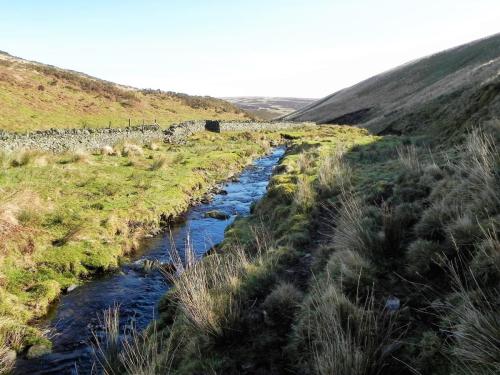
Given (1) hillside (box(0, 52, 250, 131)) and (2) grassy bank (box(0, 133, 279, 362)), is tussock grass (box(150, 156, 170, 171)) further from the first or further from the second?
(1) hillside (box(0, 52, 250, 131))

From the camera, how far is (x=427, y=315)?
5148 millimetres

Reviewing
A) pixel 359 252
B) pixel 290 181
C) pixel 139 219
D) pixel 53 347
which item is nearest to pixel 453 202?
pixel 359 252

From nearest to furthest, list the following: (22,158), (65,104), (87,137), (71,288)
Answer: (71,288)
(22,158)
(87,137)
(65,104)

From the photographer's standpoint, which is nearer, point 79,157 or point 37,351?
point 37,351

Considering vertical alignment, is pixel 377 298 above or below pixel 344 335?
above

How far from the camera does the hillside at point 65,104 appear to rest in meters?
38.7

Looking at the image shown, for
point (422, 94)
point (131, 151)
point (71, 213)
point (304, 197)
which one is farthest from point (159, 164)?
point (422, 94)

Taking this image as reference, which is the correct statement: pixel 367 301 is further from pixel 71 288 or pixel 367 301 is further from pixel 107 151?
pixel 107 151

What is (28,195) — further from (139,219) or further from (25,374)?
(25,374)

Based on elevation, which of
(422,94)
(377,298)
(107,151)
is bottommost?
(107,151)

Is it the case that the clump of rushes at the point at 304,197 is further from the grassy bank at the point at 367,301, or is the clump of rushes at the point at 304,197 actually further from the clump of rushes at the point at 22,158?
the clump of rushes at the point at 22,158

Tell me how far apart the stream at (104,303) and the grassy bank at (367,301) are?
1.23m

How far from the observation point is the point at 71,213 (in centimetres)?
1424

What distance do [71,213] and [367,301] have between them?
11.7 meters
